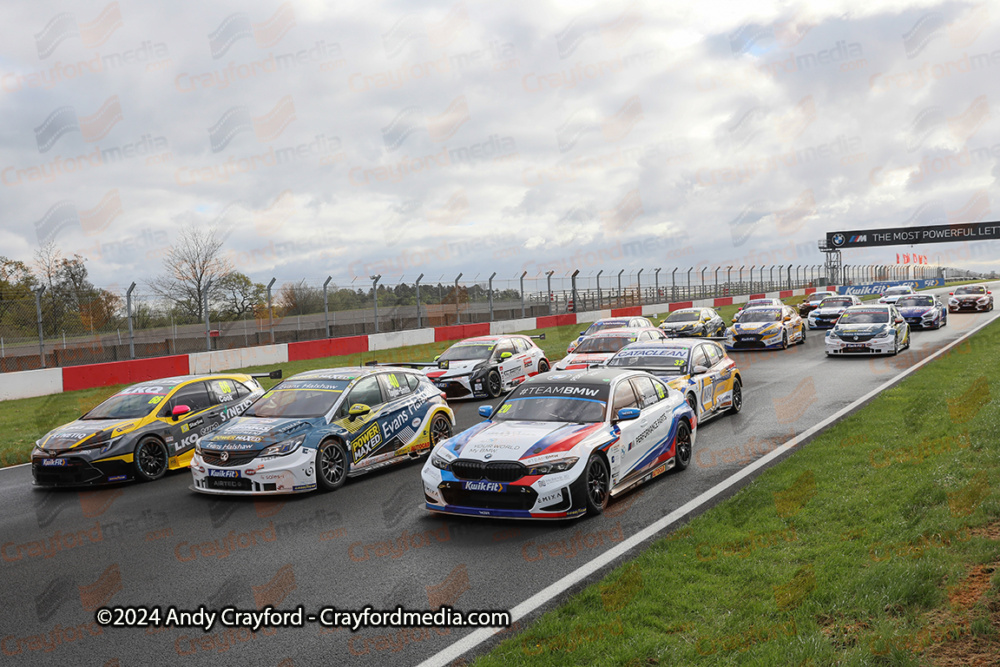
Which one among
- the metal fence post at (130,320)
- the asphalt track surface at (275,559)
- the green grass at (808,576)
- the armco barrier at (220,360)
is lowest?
the asphalt track surface at (275,559)

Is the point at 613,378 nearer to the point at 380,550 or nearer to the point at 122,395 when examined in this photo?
the point at 380,550

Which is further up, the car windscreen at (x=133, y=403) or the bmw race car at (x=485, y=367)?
the car windscreen at (x=133, y=403)

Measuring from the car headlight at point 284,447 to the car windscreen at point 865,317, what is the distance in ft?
57.8

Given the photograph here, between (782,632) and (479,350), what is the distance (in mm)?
13527

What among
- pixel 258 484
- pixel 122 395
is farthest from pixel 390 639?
pixel 122 395

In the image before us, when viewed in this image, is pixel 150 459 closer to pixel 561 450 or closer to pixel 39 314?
pixel 561 450

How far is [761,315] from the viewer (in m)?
24.8

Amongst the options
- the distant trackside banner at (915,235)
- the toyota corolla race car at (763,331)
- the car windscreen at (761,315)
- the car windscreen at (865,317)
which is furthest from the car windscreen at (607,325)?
the distant trackside banner at (915,235)

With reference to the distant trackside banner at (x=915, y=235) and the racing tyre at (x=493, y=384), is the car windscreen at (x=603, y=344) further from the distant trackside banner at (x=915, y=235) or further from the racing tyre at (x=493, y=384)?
the distant trackside banner at (x=915, y=235)

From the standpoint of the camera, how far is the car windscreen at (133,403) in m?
10.5

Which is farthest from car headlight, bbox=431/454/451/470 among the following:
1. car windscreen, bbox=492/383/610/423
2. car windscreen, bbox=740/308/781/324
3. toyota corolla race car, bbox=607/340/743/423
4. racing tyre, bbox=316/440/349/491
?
car windscreen, bbox=740/308/781/324

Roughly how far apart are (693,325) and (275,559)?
22076 mm

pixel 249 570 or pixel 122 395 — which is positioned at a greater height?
pixel 122 395

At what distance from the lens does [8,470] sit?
11.2 meters
